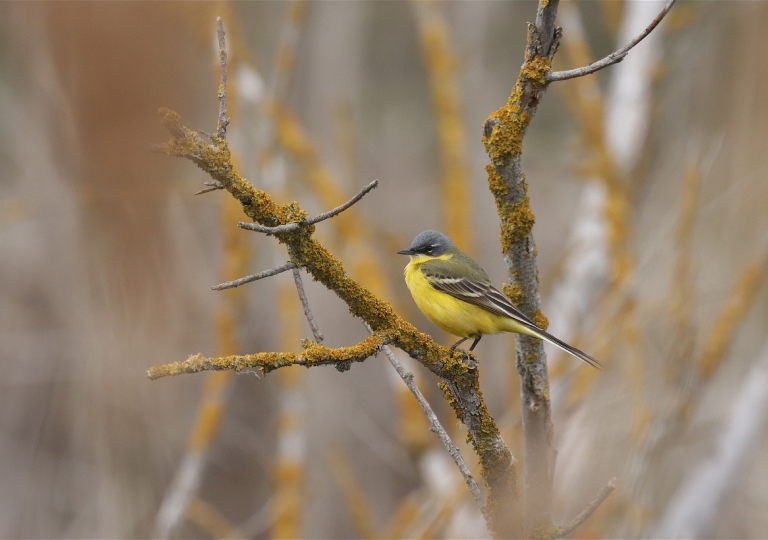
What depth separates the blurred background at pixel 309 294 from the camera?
13.5ft

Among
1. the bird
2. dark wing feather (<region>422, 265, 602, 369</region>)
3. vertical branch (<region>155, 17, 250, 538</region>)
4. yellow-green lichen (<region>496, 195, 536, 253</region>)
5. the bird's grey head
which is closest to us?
yellow-green lichen (<region>496, 195, 536, 253</region>)

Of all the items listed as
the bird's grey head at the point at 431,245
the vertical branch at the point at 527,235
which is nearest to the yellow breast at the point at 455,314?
the bird's grey head at the point at 431,245

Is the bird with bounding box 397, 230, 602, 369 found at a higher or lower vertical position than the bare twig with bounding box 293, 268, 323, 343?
higher

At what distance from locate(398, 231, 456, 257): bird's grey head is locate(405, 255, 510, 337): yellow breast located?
487 mm

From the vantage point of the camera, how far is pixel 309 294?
7293 mm

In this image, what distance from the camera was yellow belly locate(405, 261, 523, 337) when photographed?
364cm

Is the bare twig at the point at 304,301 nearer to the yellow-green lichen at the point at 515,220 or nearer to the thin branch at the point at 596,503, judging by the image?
the yellow-green lichen at the point at 515,220

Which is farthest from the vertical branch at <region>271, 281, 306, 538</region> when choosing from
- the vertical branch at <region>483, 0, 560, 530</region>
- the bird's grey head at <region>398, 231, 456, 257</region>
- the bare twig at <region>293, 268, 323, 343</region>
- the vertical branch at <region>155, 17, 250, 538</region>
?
the bare twig at <region>293, 268, 323, 343</region>

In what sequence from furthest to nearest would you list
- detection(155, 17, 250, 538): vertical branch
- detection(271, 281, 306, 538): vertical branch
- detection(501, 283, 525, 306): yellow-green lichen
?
1. detection(271, 281, 306, 538): vertical branch
2. detection(155, 17, 250, 538): vertical branch
3. detection(501, 283, 525, 306): yellow-green lichen

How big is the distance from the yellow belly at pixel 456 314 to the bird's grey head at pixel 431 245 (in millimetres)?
496

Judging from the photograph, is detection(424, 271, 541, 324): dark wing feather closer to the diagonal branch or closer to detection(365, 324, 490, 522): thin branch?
the diagonal branch

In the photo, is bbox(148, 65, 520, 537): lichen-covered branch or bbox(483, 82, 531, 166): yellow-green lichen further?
bbox(483, 82, 531, 166): yellow-green lichen

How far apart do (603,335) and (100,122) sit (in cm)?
371

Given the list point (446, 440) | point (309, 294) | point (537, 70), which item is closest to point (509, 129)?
point (537, 70)
